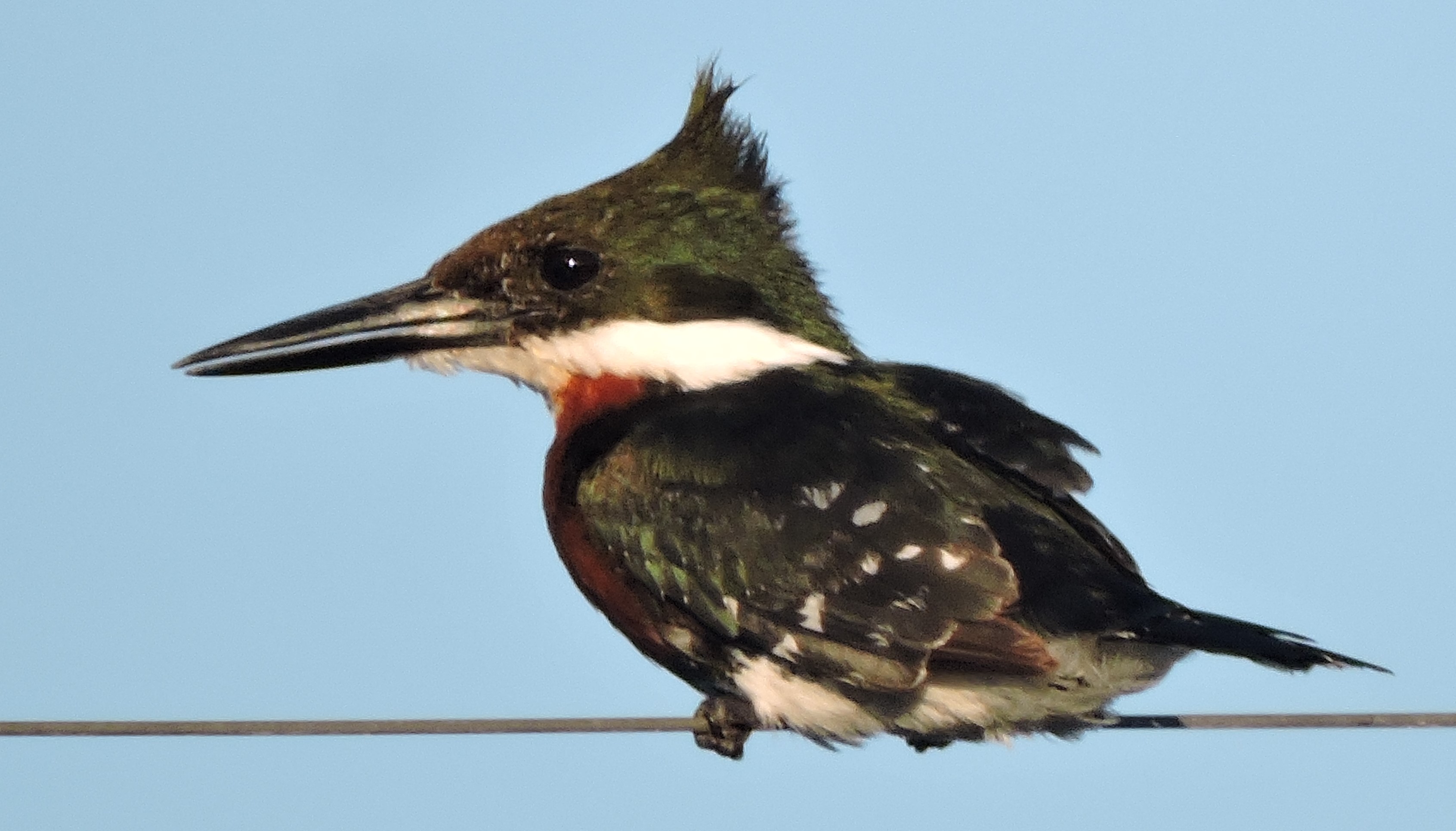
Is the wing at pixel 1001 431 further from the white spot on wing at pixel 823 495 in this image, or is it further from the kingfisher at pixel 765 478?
the white spot on wing at pixel 823 495

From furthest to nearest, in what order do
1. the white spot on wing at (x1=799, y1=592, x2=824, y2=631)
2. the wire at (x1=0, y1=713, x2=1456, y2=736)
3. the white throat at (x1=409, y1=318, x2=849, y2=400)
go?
the white throat at (x1=409, y1=318, x2=849, y2=400) < the white spot on wing at (x1=799, y1=592, x2=824, y2=631) < the wire at (x1=0, y1=713, x2=1456, y2=736)

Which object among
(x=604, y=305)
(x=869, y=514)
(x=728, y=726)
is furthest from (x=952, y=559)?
(x=604, y=305)

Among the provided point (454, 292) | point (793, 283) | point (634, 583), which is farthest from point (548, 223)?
point (634, 583)

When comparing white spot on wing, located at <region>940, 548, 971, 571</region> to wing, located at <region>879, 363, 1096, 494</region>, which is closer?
white spot on wing, located at <region>940, 548, 971, 571</region>

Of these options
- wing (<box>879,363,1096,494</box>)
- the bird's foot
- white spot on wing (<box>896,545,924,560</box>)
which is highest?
wing (<box>879,363,1096,494</box>)

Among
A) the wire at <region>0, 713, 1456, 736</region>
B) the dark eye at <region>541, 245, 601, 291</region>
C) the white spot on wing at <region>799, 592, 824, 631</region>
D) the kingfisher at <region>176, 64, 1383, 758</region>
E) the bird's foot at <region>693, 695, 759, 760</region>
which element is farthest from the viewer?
the dark eye at <region>541, 245, 601, 291</region>

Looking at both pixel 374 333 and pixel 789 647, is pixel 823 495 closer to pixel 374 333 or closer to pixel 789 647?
pixel 789 647

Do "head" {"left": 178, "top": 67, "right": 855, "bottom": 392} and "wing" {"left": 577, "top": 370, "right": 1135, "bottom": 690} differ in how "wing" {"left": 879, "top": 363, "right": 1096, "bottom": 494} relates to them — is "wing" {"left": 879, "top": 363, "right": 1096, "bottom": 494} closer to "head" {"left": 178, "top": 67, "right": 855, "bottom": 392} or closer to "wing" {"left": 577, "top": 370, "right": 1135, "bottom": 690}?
"wing" {"left": 577, "top": 370, "right": 1135, "bottom": 690}

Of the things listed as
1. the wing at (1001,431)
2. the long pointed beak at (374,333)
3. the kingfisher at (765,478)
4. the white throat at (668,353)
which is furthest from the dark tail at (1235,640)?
the long pointed beak at (374,333)

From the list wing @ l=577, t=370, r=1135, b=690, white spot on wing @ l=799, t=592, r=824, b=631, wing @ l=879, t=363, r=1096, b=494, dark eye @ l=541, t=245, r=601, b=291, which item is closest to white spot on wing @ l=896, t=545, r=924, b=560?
wing @ l=577, t=370, r=1135, b=690
